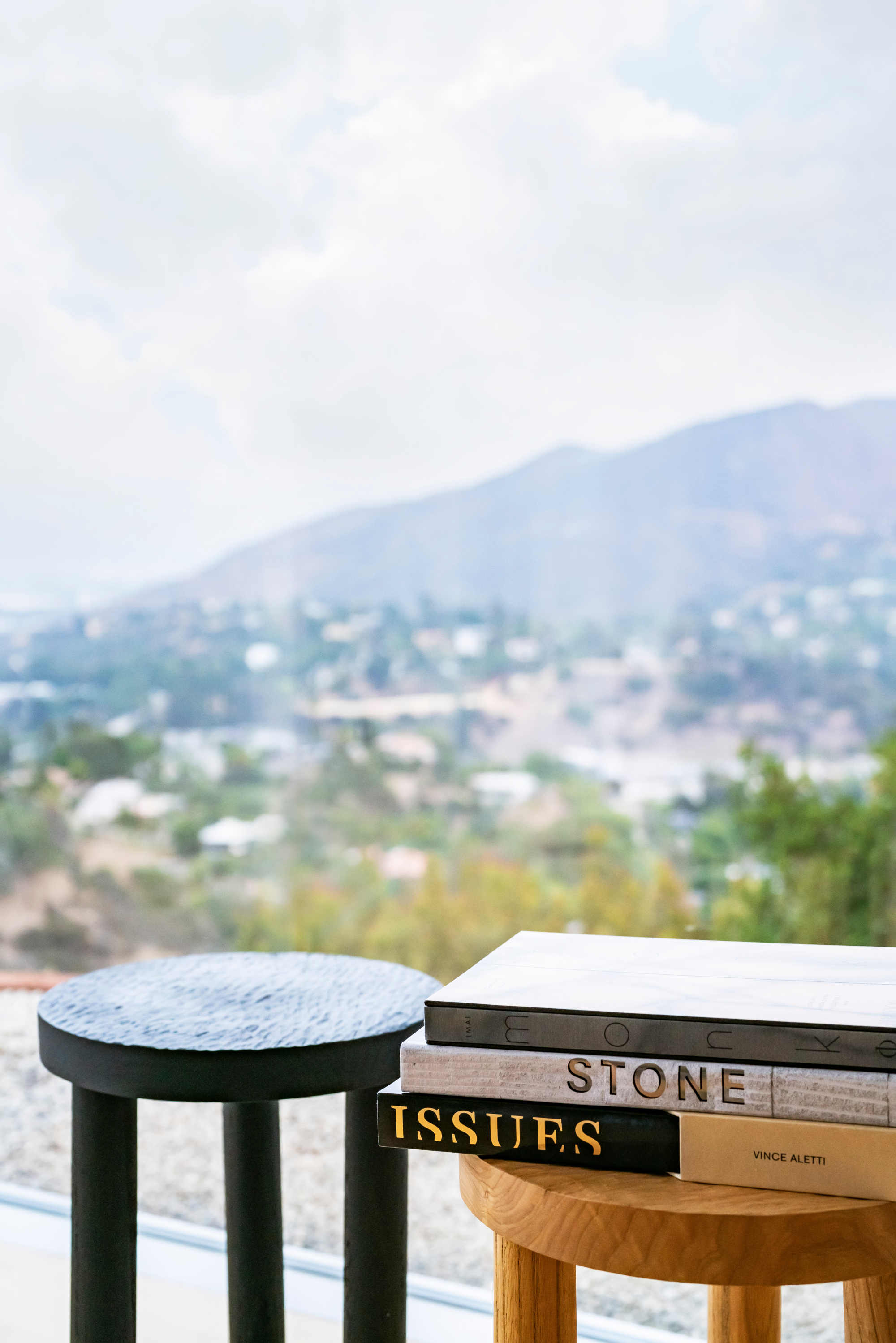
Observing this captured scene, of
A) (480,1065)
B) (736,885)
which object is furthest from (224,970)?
(736,885)

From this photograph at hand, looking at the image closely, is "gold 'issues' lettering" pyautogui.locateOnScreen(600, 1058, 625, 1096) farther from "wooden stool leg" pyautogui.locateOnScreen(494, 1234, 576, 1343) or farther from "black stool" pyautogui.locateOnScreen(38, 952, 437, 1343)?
"black stool" pyautogui.locateOnScreen(38, 952, 437, 1343)

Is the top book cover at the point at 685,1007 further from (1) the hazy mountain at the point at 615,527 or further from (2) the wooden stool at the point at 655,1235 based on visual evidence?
(1) the hazy mountain at the point at 615,527

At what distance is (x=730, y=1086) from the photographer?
2.16 ft

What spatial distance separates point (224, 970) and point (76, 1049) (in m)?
0.24

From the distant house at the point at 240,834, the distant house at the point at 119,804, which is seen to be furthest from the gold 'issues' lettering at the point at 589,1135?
the distant house at the point at 119,804

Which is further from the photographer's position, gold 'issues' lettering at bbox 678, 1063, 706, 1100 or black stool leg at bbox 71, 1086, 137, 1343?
black stool leg at bbox 71, 1086, 137, 1343

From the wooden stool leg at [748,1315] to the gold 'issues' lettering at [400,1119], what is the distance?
1.40 feet

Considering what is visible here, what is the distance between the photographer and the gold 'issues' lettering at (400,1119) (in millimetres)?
709

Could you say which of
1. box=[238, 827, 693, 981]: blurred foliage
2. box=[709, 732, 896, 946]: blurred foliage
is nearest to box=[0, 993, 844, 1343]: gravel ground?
box=[709, 732, 896, 946]: blurred foliage

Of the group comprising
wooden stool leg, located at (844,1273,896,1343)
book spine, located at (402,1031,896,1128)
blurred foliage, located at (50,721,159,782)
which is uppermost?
book spine, located at (402,1031,896,1128)

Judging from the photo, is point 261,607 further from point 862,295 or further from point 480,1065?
point 480,1065

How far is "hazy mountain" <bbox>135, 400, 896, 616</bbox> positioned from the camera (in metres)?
3.01

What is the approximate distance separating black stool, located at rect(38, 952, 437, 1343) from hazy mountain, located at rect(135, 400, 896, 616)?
2323 millimetres

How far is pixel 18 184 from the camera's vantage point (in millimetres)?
3207
